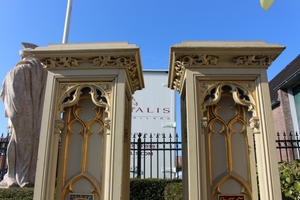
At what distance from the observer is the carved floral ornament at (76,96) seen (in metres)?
3.76

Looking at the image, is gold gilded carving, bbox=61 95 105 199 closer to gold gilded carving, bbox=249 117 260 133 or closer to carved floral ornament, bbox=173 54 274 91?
carved floral ornament, bbox=173 54 274 91

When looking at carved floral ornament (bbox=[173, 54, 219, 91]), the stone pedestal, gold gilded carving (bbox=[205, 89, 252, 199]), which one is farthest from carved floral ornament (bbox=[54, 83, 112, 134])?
gold gilded carving (bbox=[205, 89, 252, 199])

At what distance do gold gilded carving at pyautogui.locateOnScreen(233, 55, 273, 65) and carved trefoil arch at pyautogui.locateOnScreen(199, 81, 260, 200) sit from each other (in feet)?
0.92

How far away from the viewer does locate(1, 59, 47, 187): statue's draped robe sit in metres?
5.62

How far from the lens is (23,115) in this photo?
581 centimetres

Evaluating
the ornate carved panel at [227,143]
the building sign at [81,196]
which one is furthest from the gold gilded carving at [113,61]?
the building sign at [81,196]

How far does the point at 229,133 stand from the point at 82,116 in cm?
214

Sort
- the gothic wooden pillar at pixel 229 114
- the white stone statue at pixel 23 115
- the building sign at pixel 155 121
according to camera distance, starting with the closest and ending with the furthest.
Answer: the gothic wooden pillar at pixel 229 114, the white stone statue at pixel 23 115, the building sign at pixel 155 121

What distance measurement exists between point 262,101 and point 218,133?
74cm

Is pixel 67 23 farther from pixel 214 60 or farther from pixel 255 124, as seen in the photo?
pixel 255 124

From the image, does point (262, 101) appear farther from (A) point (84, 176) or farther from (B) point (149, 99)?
(B) point (149, 99)

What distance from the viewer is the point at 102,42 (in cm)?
Answer: 386

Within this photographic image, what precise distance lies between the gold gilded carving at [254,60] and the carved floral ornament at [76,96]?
Answer: 1.87 meters

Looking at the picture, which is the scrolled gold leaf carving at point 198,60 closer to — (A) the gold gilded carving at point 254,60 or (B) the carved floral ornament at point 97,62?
(A) the gold gilded carving at point 254,60
